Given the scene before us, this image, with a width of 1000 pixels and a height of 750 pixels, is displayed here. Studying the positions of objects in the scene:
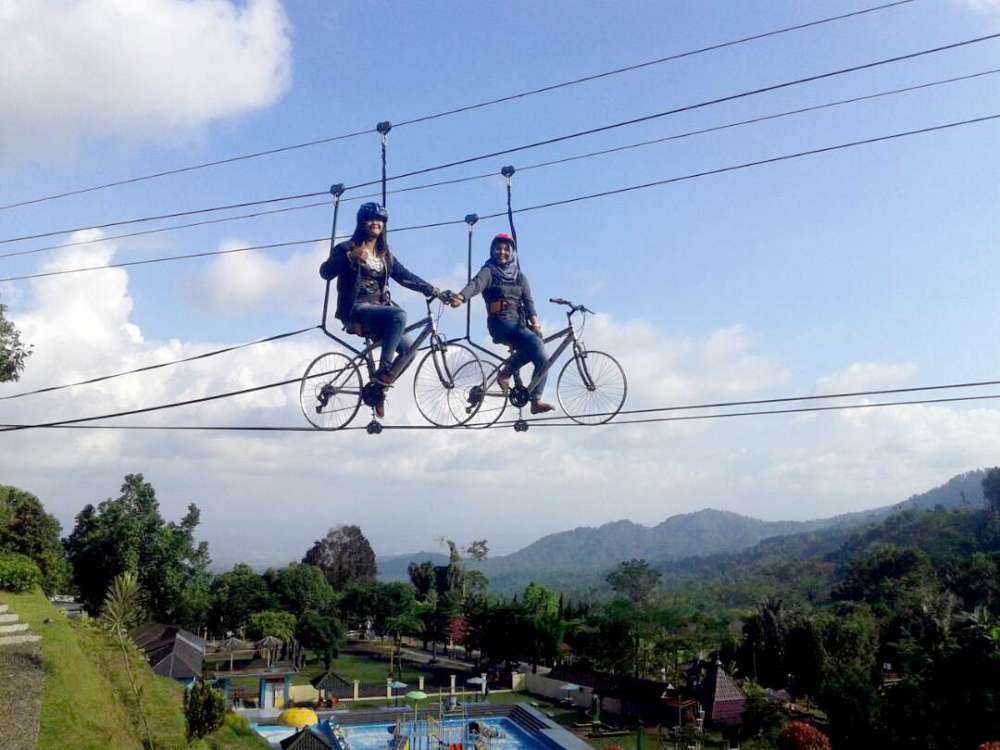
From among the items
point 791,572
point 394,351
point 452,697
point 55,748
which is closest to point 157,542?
point 452,697

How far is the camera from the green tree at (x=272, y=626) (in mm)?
48312

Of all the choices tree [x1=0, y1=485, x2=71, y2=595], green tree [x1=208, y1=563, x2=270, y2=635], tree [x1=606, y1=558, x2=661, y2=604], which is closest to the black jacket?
tree [x1=0, y1=485, x2=71, y2=595]

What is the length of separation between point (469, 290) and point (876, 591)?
57.6 metres

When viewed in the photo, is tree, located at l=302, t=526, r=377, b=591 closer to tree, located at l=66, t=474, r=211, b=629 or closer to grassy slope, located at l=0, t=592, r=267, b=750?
tree, located at l=66, t=474, r=211, b=629

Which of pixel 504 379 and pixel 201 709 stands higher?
pixel 504 379

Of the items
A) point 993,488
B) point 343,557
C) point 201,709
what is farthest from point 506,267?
point 993,488

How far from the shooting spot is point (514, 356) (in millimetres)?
9938

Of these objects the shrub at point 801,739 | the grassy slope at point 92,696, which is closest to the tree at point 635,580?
the shrub at point 801,739

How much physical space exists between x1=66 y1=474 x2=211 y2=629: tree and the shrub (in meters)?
35.2

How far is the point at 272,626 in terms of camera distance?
48.5m

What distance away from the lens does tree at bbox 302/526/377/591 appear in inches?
3169

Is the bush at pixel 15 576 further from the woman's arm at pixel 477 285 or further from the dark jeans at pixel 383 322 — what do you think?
the woman's arm at pixel 477 285

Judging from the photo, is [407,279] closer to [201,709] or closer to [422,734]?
[201,709]

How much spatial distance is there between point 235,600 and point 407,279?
5257 centimetres
